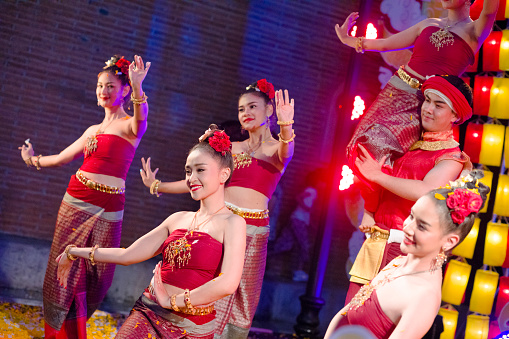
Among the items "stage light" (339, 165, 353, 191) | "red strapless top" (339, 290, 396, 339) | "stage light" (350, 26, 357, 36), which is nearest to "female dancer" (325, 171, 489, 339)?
"red strapless top" (339, 290, 396, 339)

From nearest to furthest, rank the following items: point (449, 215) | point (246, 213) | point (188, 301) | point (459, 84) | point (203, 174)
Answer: point (449, 215), point (188, 301), point (203, 174), point (459, 84), point (246, 213)

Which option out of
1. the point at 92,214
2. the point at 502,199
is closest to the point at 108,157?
the point at 92,214

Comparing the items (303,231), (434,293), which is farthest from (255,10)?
(434,293)

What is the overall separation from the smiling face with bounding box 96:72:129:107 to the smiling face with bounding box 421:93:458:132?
7.46 ft

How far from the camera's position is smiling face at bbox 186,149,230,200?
8.24 feet

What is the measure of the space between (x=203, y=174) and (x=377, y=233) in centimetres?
100

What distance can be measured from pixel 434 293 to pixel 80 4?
4.77m

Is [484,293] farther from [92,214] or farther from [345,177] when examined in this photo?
[92,214]

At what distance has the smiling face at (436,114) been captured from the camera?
275cm

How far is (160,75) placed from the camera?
5730 millimetres

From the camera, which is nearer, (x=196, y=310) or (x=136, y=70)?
(x=196, y=310)

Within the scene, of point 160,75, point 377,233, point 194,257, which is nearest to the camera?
point 194,257

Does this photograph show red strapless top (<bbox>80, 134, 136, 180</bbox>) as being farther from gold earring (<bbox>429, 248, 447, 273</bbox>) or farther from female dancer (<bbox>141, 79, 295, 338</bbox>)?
gold earring (<bbox>429, 248, 447, 273</bbox>)

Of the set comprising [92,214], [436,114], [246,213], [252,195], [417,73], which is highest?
[417,73]
